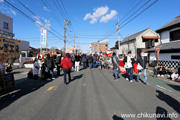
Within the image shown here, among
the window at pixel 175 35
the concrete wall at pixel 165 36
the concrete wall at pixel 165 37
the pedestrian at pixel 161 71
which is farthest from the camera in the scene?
the concrete wall at pixel 165 37

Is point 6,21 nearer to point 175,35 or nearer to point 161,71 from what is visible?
point 161,71

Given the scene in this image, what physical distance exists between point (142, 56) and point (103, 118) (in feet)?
16.0

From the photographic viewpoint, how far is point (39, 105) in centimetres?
355

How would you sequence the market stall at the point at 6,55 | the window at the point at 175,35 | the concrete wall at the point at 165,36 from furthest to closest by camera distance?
the concrete wall at the point at 165,36, the window at the point at 175,35, the market stall at the point at 6,55

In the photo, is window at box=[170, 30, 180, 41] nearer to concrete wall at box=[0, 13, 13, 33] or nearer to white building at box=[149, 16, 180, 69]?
white building at box=[149, 16, 180, 69]

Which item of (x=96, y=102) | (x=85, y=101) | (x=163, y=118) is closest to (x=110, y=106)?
(x=96, y=102)

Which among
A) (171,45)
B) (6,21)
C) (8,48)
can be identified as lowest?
(8,48)

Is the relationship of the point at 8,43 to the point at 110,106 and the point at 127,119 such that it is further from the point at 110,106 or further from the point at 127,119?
the point at 127,119

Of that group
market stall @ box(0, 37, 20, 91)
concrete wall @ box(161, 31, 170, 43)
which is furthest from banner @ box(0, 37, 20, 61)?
concrete wall @ box(161, 31, 170, 43)

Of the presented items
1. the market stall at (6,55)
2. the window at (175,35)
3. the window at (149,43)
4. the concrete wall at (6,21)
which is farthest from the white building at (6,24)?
the window at (149,43)

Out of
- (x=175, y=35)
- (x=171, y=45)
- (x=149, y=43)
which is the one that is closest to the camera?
(x=171, y=45)

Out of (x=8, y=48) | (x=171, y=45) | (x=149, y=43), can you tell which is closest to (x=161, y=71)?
(x=171, y=45)

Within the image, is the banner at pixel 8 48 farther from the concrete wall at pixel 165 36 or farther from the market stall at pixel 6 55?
the concrete wall at pixel 165 36

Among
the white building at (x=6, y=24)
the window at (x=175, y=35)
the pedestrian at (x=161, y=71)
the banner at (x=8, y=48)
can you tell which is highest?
the white building at (x=6, y=24)
